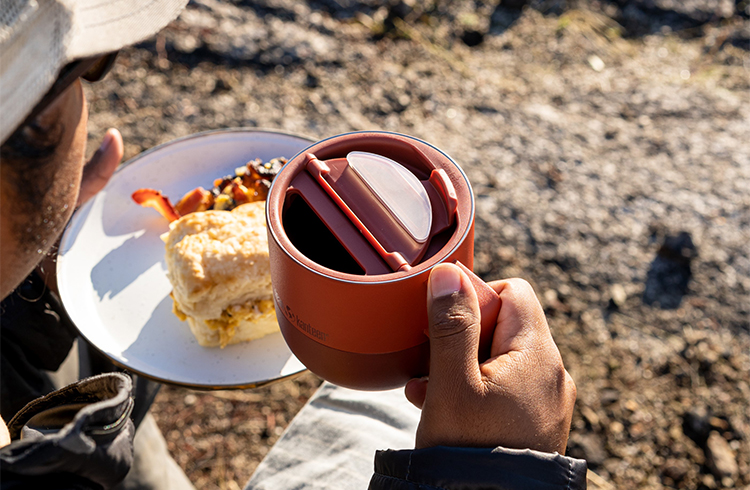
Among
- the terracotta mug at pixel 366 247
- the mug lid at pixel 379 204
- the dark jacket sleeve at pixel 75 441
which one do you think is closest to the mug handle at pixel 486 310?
the terracotta mug at pixel 366 247

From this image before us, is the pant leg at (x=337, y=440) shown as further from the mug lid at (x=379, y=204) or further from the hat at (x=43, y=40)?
→ the hat at (x=43, y=40)

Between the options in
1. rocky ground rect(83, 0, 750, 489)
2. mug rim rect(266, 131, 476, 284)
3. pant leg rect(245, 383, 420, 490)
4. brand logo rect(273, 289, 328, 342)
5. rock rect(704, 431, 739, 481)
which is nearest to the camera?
mug rim rect(266, 131, 476, 284)

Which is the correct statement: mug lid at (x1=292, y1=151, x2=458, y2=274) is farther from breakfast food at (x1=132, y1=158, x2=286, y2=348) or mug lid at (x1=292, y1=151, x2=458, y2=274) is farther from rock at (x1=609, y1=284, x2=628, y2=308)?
rock at (x1=609, y1=284, x2=628, y2=308)

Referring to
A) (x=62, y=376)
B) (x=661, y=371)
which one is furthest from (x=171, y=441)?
(x=661, y=371)

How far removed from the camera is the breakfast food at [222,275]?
1.15 metres

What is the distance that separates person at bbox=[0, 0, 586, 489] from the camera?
683 millimetres

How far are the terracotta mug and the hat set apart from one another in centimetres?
31

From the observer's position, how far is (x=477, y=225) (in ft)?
7.57

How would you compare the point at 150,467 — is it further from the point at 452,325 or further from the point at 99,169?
the point at 452,325

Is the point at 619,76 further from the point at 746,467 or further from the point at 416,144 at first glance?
the point at 416,144

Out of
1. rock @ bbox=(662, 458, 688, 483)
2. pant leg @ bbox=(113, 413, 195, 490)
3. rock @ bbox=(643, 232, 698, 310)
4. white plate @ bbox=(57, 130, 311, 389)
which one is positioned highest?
white plate @ bbox=(57, 130, 311, 389)

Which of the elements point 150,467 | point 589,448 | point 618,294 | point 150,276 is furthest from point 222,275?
point 618,294

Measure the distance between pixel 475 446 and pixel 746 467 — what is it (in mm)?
1466

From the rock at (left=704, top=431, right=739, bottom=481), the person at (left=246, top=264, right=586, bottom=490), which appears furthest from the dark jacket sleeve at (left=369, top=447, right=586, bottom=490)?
the rock at (left=704, top=431, right=739, bottom=481)
